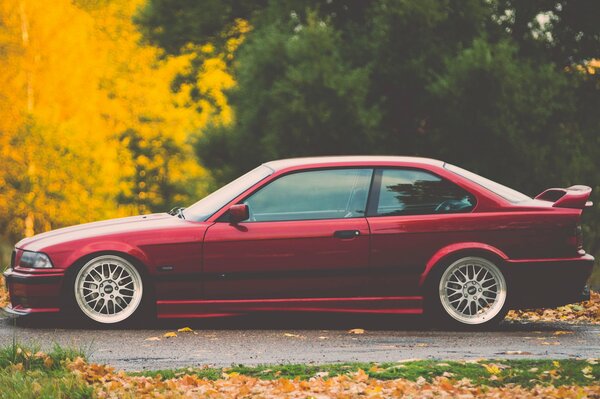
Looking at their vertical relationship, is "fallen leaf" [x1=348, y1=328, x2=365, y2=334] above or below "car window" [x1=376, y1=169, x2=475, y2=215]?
below

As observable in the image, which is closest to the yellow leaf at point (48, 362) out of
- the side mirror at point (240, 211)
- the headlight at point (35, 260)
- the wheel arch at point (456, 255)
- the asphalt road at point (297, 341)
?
the asphalt road at point (297, 341)

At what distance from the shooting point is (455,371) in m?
6.86

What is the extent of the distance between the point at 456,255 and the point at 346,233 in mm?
956

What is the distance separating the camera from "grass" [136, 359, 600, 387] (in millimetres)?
6641

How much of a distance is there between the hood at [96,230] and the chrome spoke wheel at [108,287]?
10.4 inches

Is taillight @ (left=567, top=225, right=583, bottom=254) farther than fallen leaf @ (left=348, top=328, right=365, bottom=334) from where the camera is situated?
Yes

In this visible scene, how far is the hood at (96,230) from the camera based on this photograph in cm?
905

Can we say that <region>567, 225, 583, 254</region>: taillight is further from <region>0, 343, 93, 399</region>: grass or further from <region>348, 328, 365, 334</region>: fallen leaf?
<region>0, 343, 93, 399</region>: grass

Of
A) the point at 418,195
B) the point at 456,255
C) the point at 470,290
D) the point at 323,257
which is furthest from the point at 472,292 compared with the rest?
the point at 323,257

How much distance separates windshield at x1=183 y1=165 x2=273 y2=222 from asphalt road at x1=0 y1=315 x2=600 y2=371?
992mm

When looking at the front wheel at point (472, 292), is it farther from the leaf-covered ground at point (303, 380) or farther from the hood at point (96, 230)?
the hood at point (96, 230)

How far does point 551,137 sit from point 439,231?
10.7 metres

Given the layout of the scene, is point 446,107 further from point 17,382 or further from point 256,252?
point 17,382

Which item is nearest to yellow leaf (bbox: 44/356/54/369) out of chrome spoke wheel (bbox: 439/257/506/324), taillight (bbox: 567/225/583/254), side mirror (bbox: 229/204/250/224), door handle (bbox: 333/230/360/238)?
side mirror (bbox: 229/204/250/224)
